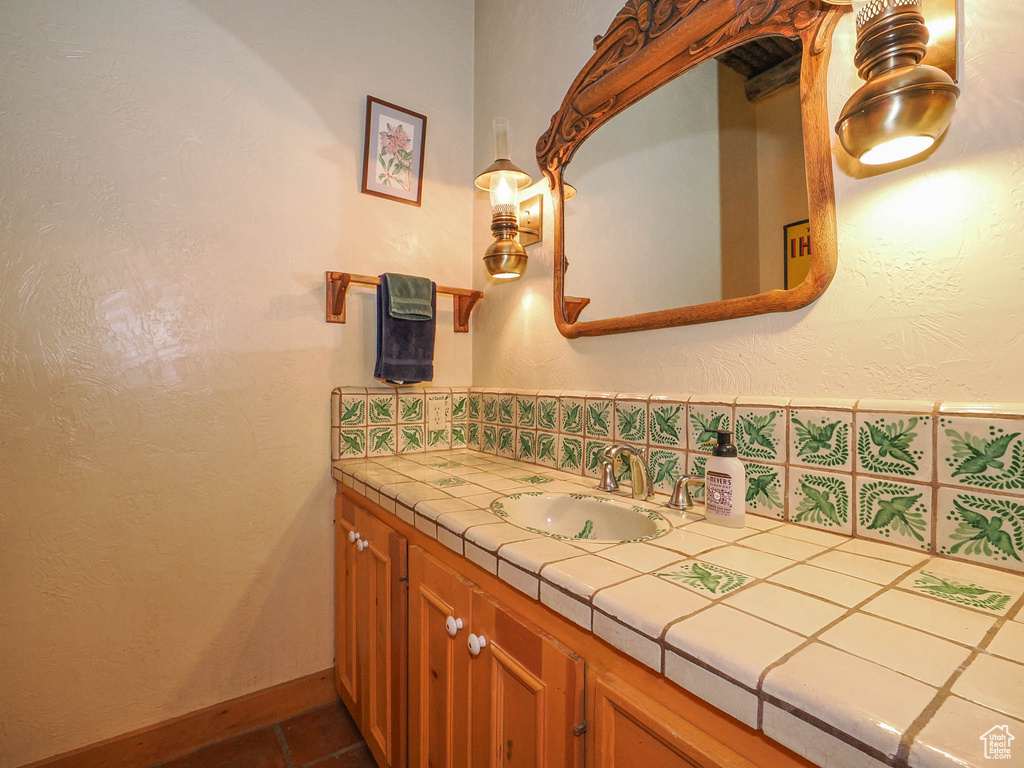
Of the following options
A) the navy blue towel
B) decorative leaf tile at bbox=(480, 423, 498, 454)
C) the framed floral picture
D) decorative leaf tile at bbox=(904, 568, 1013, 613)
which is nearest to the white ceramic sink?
decorative leaf tile at bbox=(904, 568, 1013, 613)

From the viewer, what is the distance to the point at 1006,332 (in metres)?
0.64

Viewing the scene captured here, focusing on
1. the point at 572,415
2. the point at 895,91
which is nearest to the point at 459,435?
the point at 572,415

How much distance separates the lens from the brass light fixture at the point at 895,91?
0.63 meters

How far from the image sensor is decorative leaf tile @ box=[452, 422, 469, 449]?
5.65 ft

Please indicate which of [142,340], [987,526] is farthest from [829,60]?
[142,340]

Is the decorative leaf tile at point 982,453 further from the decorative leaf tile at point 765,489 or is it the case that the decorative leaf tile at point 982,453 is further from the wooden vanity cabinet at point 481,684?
the wooden vanity cabinet at point 481,684

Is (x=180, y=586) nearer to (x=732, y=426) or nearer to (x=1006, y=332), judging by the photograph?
(x=732, y=426)

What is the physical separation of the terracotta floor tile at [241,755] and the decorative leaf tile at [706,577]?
4.23 feet

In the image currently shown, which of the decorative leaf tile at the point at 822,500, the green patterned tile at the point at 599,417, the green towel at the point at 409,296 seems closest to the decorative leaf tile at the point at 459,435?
the green towel at the point at 409,296

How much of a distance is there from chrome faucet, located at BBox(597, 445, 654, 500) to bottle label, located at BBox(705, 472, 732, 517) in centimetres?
18

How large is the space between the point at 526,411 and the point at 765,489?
73 centimetres

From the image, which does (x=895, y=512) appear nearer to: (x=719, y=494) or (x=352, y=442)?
(x=719, y=494)

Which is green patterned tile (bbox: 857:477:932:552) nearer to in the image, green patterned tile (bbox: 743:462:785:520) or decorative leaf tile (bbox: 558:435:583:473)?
green patterned tile (bbox: 743:462:785:520)

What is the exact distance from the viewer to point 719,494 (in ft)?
2.71
